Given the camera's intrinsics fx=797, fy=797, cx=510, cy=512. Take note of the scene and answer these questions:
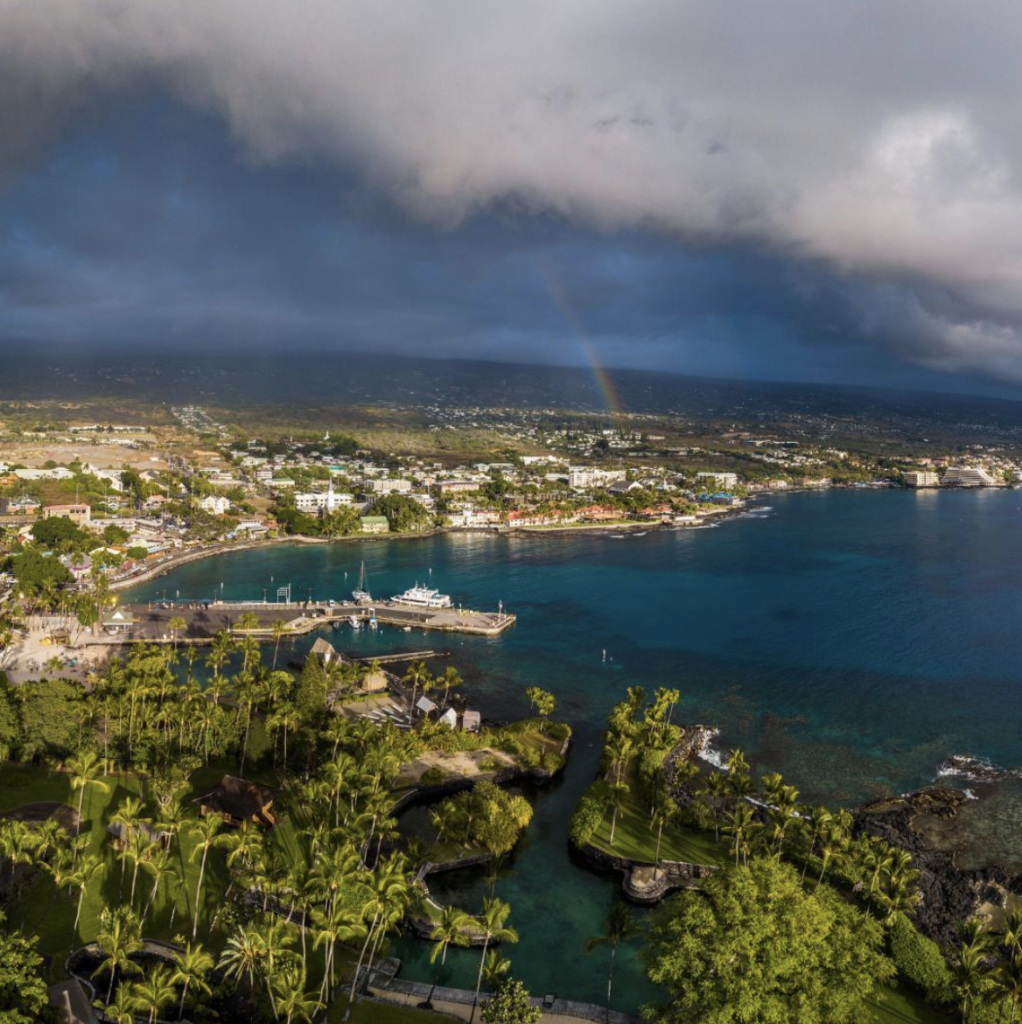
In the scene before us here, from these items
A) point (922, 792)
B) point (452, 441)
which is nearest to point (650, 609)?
point (922, 792)

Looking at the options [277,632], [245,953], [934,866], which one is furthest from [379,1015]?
[277,632]

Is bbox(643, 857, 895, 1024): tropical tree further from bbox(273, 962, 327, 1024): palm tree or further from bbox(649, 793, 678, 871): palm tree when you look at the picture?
bbox(649, 793, 678, 871): palm tree

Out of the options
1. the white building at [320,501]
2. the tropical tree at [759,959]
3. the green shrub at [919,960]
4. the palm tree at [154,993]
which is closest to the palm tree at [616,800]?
the green shrub at [919,960]

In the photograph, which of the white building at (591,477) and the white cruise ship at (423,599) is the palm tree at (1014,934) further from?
the white building at (591,477)

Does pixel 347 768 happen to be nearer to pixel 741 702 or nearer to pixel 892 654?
pixel 741 702

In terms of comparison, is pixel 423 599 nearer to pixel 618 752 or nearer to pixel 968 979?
pixel 618 752
